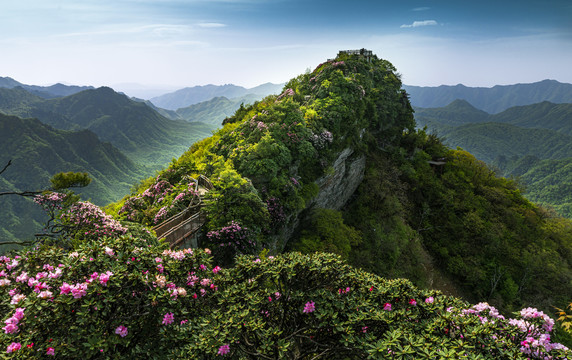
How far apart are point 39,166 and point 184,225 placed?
21677 cm

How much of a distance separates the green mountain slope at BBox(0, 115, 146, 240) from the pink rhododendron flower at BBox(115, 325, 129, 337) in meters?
167

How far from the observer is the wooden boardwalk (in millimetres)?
11070

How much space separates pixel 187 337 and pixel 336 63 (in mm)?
33664

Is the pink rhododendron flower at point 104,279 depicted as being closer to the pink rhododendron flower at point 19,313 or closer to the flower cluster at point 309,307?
the pink rhododendron flower at point 19,313

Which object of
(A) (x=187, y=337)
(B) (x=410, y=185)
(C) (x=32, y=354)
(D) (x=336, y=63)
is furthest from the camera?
(B) (x=410, y=185)

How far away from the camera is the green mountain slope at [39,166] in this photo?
434ft

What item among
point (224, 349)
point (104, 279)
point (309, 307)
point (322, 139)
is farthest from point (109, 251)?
point (322, 139)

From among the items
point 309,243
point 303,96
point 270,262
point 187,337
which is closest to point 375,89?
point 303,96

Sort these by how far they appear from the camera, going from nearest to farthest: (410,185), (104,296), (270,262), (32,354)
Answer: (32,354), (104,296), (270,262), (410,185)

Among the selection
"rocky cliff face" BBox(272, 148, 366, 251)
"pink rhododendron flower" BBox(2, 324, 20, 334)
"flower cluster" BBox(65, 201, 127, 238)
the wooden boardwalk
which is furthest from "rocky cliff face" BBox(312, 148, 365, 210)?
"pink rhododendron flower" BBox(2, 324, 20, 334)

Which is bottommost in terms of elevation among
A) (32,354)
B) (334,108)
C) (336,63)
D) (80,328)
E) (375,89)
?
(32,354)

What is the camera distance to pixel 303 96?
1122 inches

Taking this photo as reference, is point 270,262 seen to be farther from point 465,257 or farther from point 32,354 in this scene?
point 465,257

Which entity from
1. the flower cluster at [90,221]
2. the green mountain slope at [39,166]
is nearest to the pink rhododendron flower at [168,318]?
the flower cluster at [90,221]
